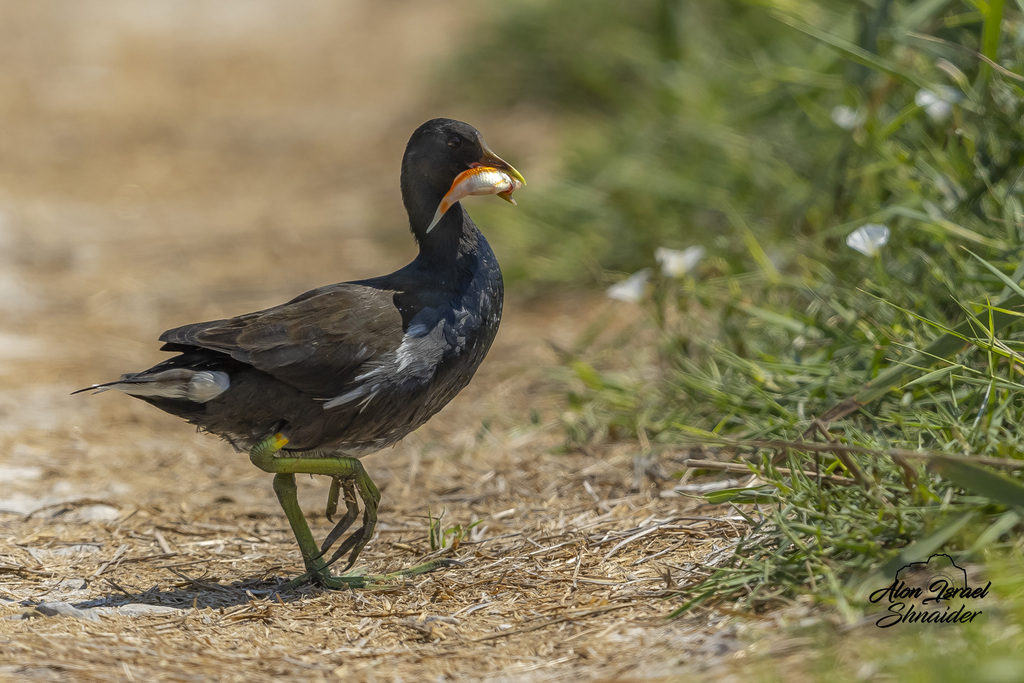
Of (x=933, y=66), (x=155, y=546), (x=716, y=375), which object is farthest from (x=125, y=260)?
(x=933, y=66)

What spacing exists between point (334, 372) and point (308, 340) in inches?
5.0

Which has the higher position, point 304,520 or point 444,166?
point 444,166

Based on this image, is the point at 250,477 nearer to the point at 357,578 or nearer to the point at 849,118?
the point at 357,578

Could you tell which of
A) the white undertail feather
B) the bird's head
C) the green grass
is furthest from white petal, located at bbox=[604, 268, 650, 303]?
the white undertail feather

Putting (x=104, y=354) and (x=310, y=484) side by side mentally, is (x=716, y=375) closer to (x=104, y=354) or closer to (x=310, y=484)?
(x=310, y=484)

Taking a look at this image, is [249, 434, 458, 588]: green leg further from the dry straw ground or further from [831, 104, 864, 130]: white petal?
[831, 104, 864, 130]: white petal

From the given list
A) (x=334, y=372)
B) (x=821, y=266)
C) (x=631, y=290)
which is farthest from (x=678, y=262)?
(x=334, y=372)

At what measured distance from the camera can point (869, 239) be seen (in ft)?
11.3

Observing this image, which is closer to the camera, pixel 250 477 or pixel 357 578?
pixel 357 578

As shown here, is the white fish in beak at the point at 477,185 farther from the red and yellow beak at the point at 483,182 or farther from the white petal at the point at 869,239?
the white petal at the point at 869,239

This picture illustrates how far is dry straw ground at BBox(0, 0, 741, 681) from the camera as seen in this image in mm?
2701

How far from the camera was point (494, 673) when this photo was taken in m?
2.54

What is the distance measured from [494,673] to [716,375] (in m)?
1.72

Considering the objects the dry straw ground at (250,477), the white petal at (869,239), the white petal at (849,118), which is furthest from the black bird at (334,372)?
the white petal at (849,118)
